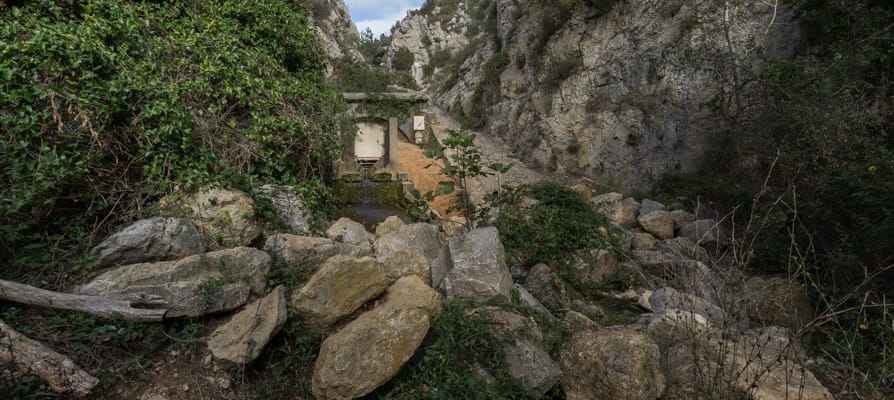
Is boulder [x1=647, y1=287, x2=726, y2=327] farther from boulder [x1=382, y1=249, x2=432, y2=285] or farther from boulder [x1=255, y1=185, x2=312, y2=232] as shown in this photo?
boulder [x1=255, y1=185, x2=312, y2=232]

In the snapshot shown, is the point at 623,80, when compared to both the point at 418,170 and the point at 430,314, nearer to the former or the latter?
the point at 418,170

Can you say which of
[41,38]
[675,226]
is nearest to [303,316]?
[41,38]

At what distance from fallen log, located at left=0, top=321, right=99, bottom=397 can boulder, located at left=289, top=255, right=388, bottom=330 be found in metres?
1.19

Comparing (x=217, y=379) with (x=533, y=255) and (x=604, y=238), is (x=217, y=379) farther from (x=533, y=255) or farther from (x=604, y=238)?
(x=604, y=238)

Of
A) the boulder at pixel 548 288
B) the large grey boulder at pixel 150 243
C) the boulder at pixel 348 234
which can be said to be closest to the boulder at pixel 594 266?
the boulder at pixel 548 288

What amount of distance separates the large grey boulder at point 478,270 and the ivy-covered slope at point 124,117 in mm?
2821

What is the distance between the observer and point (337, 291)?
2.86 meters

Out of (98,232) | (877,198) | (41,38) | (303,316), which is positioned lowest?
(303,316)

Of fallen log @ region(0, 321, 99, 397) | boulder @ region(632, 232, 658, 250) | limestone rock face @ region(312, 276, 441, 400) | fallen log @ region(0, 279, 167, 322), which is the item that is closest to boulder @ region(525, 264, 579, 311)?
limestone rock face @ region(312, 276, 441, 400)

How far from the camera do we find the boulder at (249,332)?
8.32 ft

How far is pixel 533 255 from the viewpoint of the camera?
4949 millimetres

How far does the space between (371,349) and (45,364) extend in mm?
1826

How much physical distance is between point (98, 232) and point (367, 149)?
8362mm

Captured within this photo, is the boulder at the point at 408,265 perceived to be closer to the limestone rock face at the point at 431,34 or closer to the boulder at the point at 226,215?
the boulder at the point at 226,215
